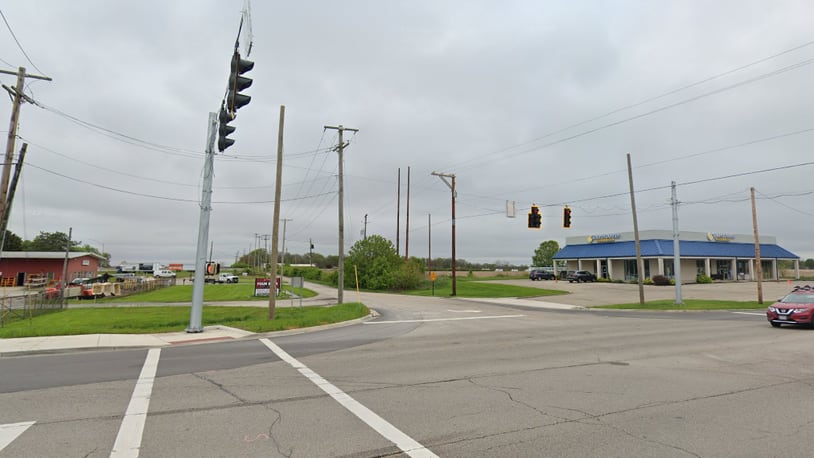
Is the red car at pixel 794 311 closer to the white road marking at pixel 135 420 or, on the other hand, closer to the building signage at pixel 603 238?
the white road marking at pixel 135 420

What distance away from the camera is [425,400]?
6.80 m

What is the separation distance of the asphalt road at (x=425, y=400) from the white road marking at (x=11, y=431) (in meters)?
0.05

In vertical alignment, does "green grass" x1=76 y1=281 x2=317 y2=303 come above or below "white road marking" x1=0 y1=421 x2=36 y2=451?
below

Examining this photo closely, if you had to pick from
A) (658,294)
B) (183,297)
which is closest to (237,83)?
(183,297)

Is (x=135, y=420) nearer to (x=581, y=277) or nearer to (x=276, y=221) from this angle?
(x=276, y=221)

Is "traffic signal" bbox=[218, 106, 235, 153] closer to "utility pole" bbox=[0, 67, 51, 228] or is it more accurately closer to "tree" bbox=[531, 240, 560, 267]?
"utility pole" bbox=[0, 67, 51, 228]

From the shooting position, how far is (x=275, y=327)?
54.4 feet

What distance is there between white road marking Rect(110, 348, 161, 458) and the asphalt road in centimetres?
6

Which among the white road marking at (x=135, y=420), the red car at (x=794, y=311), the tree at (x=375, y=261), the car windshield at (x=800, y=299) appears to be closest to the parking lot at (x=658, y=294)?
the car windshield at (x=800, y=299)

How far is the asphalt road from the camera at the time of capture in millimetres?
4980

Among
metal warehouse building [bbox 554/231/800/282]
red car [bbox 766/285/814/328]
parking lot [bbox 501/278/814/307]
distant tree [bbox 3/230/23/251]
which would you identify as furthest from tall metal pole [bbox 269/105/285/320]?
distant tree [bbox 3/230/23/251]

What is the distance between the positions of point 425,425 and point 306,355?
20.2 feet

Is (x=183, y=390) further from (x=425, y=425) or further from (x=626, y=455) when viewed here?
(x=626, y=455)

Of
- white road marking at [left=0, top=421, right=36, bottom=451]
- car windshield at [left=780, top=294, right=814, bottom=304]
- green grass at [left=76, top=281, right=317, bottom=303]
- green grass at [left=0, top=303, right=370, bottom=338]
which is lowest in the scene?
green grass at [left=76, top=281, right=317, bottom=303]
